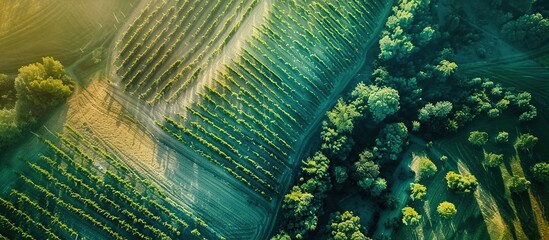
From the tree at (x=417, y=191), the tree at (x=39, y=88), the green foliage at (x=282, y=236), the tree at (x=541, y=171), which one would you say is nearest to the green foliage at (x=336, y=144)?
the tree at (x=417, y=191)

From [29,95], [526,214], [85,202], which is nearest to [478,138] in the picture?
[526,214]

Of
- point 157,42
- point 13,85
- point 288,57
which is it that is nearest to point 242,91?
point 288,57

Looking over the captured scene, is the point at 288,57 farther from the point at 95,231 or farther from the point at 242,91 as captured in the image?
the point at 95,231

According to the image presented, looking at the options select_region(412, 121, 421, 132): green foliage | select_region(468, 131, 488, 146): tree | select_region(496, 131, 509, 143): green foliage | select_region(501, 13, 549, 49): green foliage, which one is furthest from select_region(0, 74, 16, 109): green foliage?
select_region(501, 13, 549, 49): green foliage

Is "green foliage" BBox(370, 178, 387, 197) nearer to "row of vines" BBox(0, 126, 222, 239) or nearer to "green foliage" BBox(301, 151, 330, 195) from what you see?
"green foliage" BBox(301, 151, 330, 195)

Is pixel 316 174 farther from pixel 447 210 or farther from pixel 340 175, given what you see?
pixel 447 210

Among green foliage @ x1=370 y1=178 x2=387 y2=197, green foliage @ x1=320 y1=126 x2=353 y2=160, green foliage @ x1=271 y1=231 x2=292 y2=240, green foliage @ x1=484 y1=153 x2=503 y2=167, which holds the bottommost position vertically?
green foliage @ x1=271 y1=231 x2=292 y2=240
